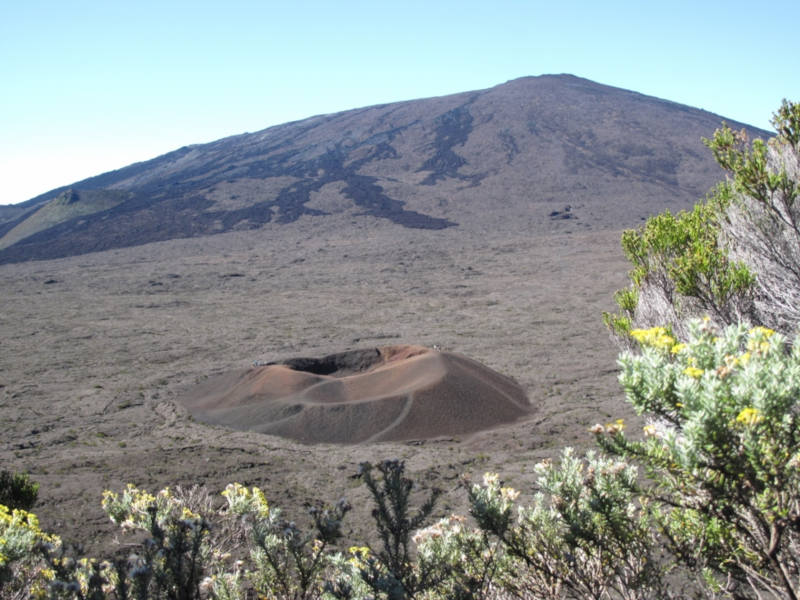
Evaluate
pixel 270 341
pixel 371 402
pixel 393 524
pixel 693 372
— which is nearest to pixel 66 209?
pixel 270 341

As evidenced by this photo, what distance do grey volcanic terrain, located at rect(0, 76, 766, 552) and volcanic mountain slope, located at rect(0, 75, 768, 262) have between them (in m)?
0.33

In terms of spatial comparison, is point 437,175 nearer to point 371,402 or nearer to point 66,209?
point 66,209

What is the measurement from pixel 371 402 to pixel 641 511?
7135mm

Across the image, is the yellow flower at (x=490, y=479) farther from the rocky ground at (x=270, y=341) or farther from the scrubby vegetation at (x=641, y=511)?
the rocky ground at (x=270, y=341)

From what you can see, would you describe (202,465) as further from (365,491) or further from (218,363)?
(218,363)

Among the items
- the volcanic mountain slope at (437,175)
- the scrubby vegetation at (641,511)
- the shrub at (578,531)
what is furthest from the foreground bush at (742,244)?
the volcanic mountain slope at (437,175)

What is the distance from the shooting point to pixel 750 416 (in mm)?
1907

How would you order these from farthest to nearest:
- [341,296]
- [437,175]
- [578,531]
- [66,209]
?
[437,175]
[66,209]
[341,296]
[578,531]

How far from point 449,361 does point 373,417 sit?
206 cm

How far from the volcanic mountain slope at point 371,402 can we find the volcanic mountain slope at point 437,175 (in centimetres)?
3182

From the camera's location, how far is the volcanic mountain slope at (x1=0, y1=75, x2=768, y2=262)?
45.6 meters

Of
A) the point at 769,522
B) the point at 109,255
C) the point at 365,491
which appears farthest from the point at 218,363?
the point at 109,255

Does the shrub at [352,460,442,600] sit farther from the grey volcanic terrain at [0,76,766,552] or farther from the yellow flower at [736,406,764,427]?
the grey volcanic terrain at [0,76,766,552]

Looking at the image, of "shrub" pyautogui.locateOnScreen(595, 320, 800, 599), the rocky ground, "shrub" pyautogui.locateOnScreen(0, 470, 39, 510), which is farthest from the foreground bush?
"shrub" pyautogui.locateOnScreen(0, 470, 39, 510)
